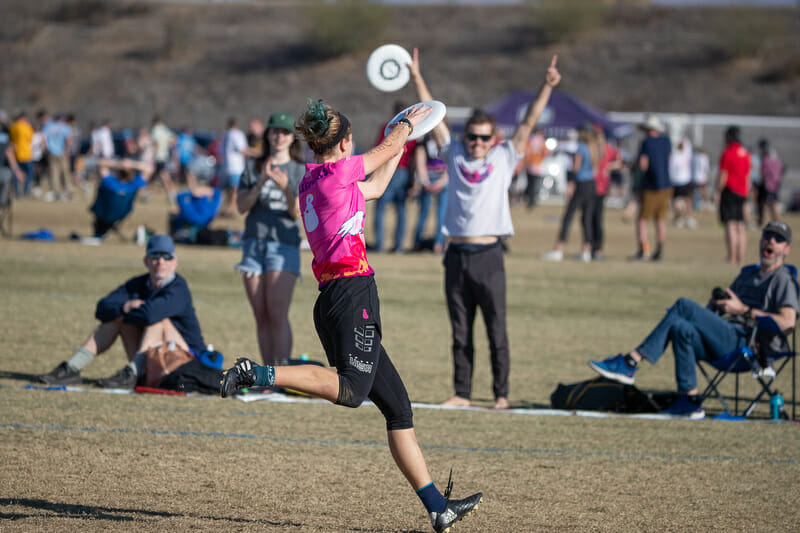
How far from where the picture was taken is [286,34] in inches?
2625

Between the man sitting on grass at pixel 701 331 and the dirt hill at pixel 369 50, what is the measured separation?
44.9 metres

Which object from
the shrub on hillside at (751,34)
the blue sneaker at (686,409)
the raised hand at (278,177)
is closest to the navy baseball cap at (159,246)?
the raised hand at (278,177)

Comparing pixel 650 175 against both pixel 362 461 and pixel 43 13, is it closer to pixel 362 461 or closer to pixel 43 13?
pixel 362 461

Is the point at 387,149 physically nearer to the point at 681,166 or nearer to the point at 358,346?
the point at 358,346

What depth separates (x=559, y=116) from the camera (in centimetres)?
3272

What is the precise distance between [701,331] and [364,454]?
2.76 meters

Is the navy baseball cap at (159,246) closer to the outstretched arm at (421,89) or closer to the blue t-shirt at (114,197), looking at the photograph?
the outstretched arm at (421,89)

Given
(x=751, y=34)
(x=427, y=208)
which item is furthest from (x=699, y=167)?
(x=751, y=34)

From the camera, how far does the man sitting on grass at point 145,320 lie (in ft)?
23.6

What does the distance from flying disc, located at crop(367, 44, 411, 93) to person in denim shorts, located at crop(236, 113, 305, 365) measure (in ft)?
2.57

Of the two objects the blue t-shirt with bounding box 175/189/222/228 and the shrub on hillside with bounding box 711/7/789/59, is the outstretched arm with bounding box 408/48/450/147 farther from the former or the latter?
the shrub on hillside with bounding box 711/7/789/59

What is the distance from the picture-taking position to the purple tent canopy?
32094mm

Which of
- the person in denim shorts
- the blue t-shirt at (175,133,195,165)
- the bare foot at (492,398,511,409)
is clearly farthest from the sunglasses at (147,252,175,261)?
the blue t-shirt at (175,133,195,165)

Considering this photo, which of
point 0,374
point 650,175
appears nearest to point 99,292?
point 0,374
